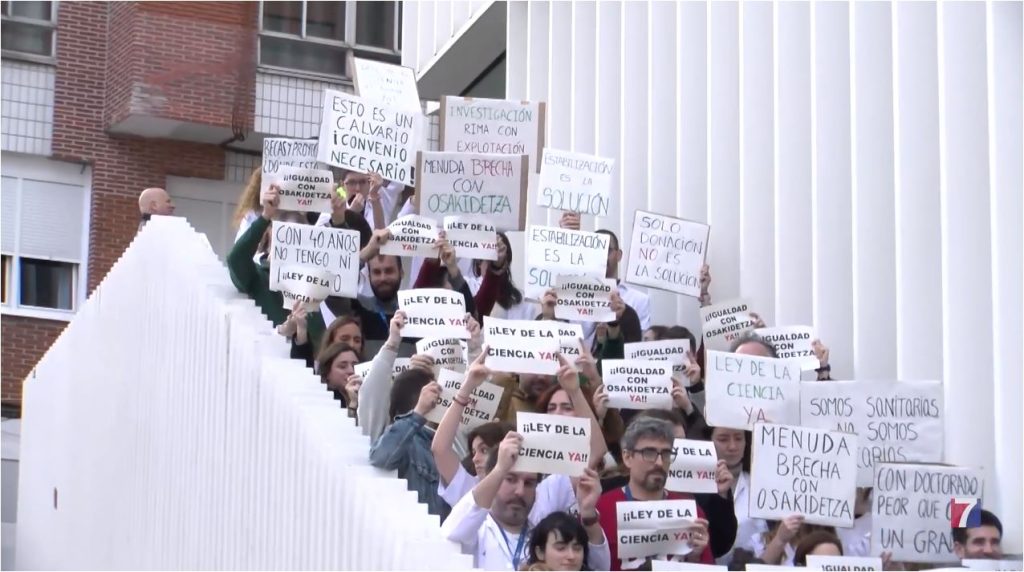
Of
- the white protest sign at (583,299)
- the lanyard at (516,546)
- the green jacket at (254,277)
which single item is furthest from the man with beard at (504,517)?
the green jacket at (254,277)

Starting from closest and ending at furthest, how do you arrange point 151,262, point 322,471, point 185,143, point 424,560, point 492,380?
point 424,560 < point 322,471 < point 492,380 < point 151,262 < point 185,143

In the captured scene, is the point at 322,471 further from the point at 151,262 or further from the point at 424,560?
the point at 151,262

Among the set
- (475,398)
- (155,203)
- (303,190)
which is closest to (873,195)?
(475,398)

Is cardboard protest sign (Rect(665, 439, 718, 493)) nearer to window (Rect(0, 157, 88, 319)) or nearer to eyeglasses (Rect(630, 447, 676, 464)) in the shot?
eyeglasses (Rect(630, 447, 676, 464))

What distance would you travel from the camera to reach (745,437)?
387 inches

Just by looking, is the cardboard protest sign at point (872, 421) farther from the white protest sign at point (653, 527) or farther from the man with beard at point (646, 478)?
the white protest sign at point (653, 527)

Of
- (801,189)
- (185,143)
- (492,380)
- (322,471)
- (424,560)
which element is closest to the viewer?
(424,560)

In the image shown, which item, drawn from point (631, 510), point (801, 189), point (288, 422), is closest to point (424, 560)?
point (631, 510)

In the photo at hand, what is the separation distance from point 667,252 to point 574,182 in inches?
35.2

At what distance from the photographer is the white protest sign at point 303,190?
10867 mm

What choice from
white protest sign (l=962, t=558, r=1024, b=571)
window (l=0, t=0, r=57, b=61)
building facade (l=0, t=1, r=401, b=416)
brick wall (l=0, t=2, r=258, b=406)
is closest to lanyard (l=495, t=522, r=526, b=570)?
white protest sign (l=962, t=558, r=1024, b=571)

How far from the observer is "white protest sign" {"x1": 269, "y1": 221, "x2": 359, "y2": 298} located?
34.2 feet

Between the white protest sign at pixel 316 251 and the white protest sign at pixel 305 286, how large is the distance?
0.13 feet

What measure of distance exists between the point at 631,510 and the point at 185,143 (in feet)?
65.6
